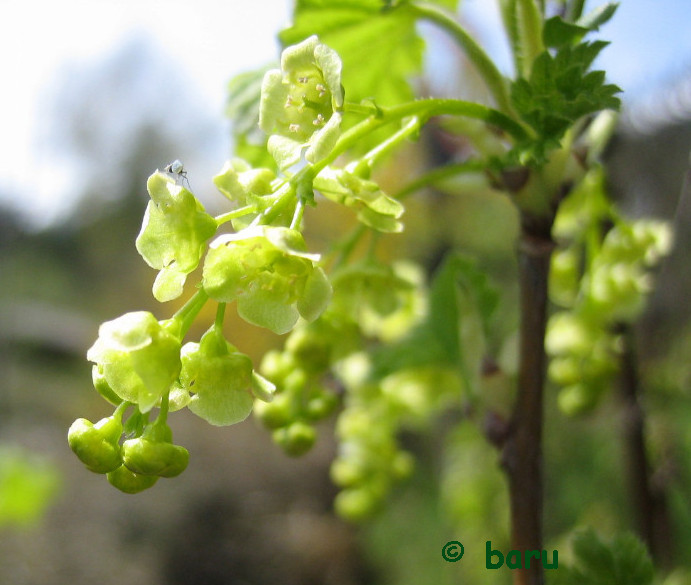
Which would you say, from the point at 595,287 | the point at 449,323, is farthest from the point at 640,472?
the point at 449,323

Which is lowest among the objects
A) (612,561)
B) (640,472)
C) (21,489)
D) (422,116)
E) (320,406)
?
(21,489)

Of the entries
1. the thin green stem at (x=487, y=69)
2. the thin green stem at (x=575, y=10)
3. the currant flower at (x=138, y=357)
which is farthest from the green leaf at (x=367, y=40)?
the currant flower at (x=138, y=357)

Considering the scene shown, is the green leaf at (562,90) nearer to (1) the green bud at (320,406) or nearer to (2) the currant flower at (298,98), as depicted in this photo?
(2) the currant flower at (298,98)

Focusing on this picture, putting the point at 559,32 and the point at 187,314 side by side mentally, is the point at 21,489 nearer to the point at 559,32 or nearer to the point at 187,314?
the point at 187,314

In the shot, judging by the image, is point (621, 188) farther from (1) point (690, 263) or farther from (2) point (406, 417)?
(1) point (690, 263)

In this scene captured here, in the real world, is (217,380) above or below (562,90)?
below

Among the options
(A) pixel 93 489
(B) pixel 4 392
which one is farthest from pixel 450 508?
(B) pixel 4 392
